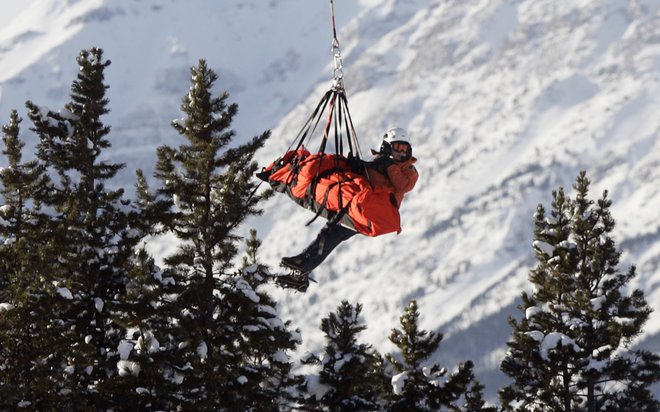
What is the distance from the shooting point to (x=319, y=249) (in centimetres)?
1719

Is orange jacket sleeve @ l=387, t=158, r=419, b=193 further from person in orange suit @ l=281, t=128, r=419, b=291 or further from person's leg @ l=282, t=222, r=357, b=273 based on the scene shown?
person's leg @ l=282, t=222, r=357, b=273

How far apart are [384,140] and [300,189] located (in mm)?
1512

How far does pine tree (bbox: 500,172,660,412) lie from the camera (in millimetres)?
27891

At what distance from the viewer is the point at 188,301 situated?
22.2 meters

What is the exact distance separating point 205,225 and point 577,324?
421 inches

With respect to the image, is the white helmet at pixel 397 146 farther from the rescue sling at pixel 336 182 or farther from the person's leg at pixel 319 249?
the person's leg at pixel 319 249

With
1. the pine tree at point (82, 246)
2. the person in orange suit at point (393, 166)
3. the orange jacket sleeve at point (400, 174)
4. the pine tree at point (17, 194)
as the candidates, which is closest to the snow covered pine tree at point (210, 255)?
the pine tree at point (82, 246)

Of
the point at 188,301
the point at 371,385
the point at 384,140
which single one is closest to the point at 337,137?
the point at 384,140

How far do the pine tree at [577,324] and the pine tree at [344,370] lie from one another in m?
3.62

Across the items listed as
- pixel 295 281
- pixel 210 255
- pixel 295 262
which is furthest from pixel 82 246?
pixel 295 262

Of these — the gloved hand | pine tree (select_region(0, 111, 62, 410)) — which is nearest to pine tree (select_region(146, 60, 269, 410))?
pine tree (select_region(0, 111, 62, 410))

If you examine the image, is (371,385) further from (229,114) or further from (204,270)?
(229,114)

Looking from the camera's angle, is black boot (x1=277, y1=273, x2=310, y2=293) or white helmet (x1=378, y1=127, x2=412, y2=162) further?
black boot (x1=277, y1=273, x2=310, y2=293)

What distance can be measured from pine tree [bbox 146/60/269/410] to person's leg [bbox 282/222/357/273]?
4.67 m
